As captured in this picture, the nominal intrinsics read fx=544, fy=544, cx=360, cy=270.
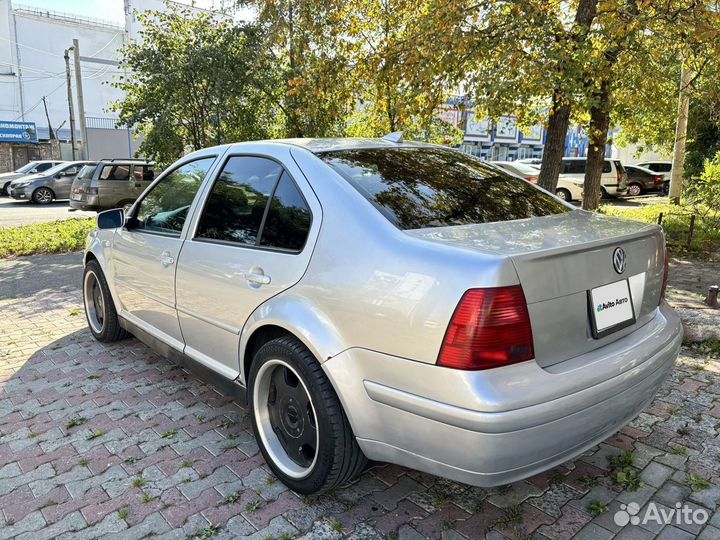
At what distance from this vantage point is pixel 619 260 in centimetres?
233

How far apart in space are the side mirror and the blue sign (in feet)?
127

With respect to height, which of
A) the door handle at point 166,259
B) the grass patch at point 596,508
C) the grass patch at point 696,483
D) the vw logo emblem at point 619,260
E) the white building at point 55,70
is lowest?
the grass patch at point 596,508

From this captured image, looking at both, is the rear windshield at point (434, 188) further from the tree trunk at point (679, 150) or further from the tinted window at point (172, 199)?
the tree trunk at point (679, 150)

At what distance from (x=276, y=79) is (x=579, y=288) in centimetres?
1268

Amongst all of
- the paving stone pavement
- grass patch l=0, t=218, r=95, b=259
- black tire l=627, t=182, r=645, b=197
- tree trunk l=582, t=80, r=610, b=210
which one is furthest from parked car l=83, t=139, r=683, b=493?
black tire l=627, t=182, r=645, b=197

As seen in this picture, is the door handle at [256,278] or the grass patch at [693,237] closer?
the door handle at [256,278]

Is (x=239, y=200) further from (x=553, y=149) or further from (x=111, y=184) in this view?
(x=111, y=184)

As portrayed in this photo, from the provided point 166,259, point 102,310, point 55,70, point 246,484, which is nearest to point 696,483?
point 246,484

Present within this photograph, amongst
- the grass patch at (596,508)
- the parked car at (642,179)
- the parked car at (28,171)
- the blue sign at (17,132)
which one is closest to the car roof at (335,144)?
the grass patch at (596,508)

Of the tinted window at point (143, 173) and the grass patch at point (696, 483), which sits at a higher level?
the tinted window at point (143, 173)

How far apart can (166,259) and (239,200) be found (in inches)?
28.5

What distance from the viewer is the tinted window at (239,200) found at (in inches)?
113

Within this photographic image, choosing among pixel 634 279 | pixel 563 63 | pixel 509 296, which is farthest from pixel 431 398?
pixel 563 63

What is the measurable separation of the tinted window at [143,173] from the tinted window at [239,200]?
1256 centimetres
